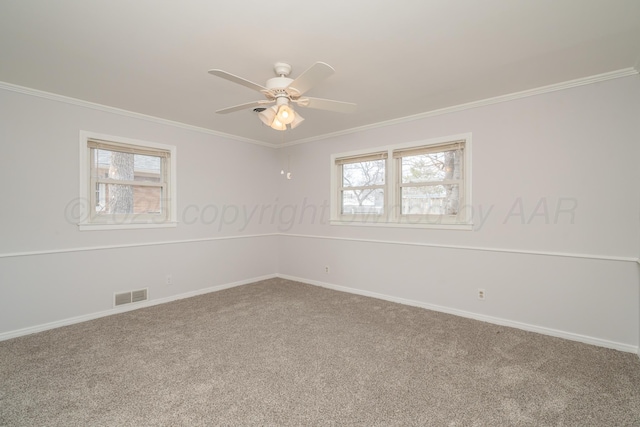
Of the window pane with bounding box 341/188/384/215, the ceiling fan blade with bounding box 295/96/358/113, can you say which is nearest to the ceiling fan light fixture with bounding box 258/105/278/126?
the ceiling fan blade with bounding box 295/96/358/113

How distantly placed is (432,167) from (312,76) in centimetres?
244

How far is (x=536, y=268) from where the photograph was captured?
3109 millimetres

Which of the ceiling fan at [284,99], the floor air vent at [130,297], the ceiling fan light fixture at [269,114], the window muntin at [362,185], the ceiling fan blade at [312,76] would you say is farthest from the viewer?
the window muntin at [362,185]

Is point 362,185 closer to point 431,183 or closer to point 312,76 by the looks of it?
point 431,183

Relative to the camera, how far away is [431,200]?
3918 mm

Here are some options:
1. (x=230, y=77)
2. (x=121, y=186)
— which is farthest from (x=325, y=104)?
(x=121, y=186)

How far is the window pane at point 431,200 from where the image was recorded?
3.76m

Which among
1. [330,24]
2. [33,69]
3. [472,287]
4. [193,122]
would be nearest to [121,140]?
[193,122]

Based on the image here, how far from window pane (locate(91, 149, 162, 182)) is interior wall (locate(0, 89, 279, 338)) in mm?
242

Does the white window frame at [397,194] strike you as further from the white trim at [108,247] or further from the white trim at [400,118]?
the white trim at [108,247]

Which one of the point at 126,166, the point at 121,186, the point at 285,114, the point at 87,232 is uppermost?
the point at 285,114

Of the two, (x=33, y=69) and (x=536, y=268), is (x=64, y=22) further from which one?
(x=536, y=268)

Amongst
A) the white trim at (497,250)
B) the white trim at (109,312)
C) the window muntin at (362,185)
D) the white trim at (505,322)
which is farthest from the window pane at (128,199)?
the white trim at (505,322)

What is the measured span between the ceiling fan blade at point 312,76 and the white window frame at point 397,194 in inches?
85.6
